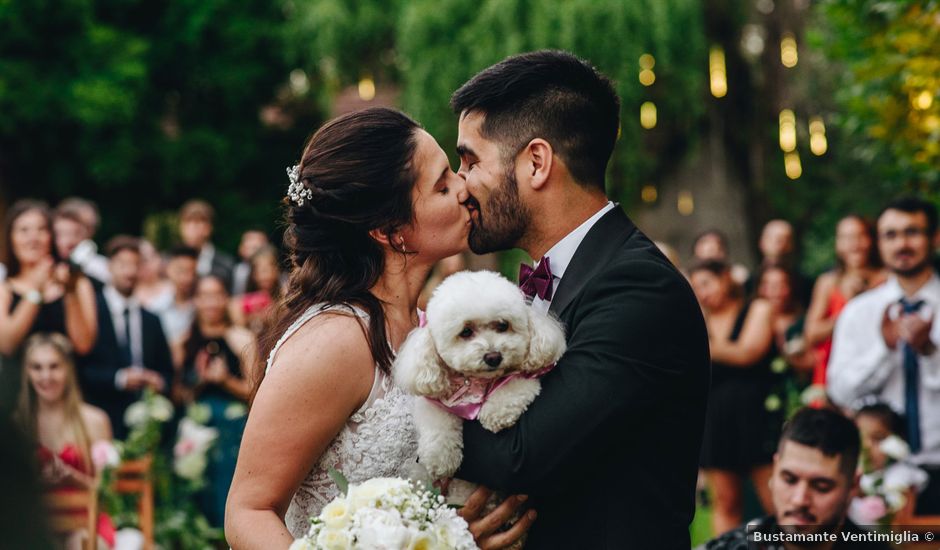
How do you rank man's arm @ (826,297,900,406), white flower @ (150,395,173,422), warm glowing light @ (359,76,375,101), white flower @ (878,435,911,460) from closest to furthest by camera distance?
1. white flower @ (878,435,911,460)
2. man's arm @ (826,297,900,406)
3. white flower @ (150,395,173,422)
4. warm glowing light @ (359,76,375,101)

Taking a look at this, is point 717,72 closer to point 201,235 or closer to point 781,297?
point 201,235

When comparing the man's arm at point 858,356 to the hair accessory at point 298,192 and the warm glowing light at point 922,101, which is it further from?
the hair accessory at point 298,192

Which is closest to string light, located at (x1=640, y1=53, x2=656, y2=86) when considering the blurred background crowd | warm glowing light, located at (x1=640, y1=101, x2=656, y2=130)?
the blurred background crowd

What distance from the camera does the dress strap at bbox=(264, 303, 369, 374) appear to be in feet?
10.8

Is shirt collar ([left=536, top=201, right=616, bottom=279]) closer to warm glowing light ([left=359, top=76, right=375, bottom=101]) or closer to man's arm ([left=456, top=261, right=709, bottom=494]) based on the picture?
man's arm ([left=456, top=261, right=709, bottom=494])

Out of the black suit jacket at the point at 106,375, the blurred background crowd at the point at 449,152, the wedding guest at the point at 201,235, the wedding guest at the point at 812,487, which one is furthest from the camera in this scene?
the wedding guest at the point at 201,235

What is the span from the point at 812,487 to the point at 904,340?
1.86 m

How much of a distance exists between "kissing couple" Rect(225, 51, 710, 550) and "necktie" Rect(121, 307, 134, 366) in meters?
→ 5.83

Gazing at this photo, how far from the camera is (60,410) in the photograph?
7.17m

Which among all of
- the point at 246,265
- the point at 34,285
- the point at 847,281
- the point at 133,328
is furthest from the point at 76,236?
the point at 847,281

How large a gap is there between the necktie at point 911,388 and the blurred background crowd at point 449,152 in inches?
0.7

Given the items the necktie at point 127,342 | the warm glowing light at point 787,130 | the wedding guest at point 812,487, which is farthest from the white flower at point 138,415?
the warm glowing light at point 787,130

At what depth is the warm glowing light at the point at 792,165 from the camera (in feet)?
90.3

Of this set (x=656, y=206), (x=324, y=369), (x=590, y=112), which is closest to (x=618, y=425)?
(x=324, y=369)
